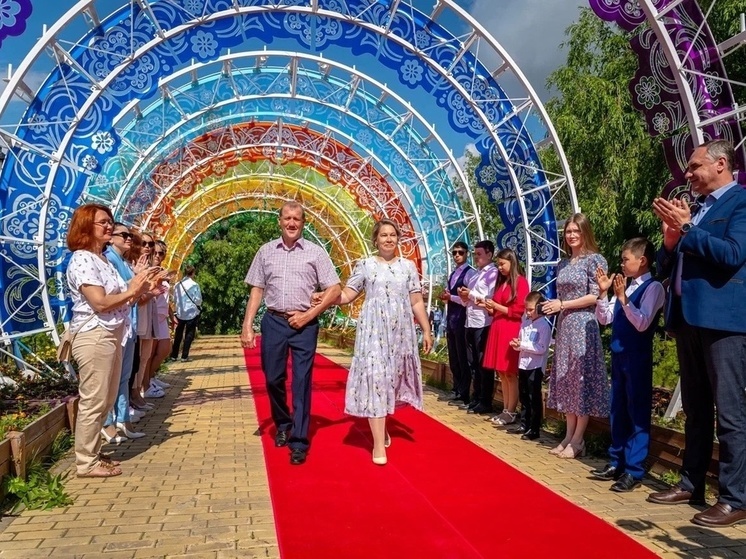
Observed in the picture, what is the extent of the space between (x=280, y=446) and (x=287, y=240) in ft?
5.35

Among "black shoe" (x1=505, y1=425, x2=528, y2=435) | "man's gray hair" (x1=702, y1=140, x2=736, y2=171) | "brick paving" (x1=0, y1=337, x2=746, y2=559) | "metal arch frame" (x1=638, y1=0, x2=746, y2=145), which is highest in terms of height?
"metal arch frame" (x1=638, y1=0, x2=746, y2=145)

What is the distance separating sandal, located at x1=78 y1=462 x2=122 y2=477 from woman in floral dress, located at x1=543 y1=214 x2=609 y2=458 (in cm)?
313

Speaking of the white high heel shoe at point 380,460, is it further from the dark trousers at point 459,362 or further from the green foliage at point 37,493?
the dark trousers at point 459,362

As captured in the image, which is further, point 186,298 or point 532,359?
point 186,298

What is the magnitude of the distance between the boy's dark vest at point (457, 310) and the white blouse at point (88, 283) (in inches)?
164

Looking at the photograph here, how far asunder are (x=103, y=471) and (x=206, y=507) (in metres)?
1.01

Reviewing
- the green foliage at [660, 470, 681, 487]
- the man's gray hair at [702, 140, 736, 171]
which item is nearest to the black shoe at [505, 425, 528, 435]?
the green foliage at [660, 470, 681, 487]

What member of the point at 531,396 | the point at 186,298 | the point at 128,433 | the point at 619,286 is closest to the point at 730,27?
the point at 531,396

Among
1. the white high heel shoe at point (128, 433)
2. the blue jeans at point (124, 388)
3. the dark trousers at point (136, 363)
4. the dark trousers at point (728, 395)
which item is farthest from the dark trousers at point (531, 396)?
the dark trousers at point (136, 363)

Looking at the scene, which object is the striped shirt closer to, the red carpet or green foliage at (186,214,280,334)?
the red carpet

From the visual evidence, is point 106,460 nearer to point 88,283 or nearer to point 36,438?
point 36,438

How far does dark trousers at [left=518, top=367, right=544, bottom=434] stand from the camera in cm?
Result: 550

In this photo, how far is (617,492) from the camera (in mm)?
4125

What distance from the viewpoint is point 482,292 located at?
22.9ft
